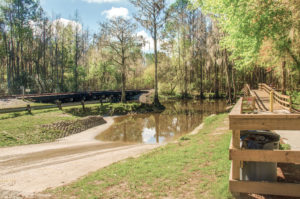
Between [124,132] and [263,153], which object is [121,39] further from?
[263,153]

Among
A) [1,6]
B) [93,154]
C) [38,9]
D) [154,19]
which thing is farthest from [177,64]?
[93,154]

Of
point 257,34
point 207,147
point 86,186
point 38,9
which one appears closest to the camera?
point 86,186

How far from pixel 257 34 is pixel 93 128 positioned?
15.3 metres

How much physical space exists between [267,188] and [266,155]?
63cm

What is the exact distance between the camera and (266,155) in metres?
3.87

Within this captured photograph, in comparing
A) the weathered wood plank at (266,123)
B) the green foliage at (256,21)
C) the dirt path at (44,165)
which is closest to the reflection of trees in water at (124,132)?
the dirt path at (44,165)

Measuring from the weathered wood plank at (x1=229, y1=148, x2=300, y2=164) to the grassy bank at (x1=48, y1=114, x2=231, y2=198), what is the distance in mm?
1098

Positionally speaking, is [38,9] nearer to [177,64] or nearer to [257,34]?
[177,64]

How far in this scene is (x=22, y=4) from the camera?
38875 mm

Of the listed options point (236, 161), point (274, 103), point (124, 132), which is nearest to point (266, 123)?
point (236, 161)

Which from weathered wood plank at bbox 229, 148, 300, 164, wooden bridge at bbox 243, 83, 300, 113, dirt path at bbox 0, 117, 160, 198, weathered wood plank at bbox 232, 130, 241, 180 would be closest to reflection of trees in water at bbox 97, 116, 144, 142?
dirt path at bbox 0, 117, 160, 198

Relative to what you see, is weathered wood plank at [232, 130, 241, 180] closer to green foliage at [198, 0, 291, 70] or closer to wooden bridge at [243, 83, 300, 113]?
wooden bridge at [243, 83, 300, 113]

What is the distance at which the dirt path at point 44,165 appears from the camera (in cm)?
690

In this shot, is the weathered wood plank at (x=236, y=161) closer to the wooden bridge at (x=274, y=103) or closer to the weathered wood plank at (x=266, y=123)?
the weathered wood plank at (x=266, y=123)
